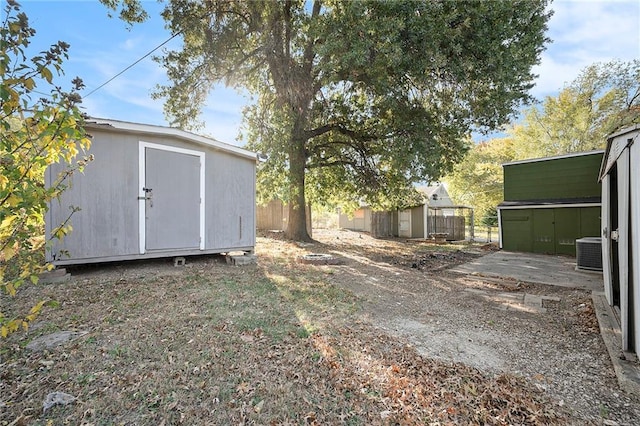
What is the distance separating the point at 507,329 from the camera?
3570mm

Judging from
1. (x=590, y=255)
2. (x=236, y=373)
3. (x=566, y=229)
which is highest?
(x=566, y=229)

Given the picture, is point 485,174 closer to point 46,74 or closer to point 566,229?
point 566,229

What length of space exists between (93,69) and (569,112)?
22.2 meters

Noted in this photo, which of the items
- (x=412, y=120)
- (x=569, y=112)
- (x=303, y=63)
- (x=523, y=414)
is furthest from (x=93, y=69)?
(x=569, y=112)

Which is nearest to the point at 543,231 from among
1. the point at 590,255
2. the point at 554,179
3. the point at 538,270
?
the point at 554,179

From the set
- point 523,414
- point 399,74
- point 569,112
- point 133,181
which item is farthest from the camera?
point 569,112

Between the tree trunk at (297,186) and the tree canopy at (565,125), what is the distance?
253 inches

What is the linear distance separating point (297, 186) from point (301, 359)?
27.0 feet

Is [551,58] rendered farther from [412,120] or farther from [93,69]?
[93,69]

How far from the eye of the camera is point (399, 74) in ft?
25.4

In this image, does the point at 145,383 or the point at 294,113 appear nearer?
the point at 145,383

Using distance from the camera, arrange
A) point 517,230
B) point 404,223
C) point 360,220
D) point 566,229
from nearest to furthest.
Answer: point 566,229 → point 517,230 → point 404,223 → point 360,220

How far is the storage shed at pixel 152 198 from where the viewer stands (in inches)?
186

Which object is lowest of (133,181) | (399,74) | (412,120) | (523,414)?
(523,414)
